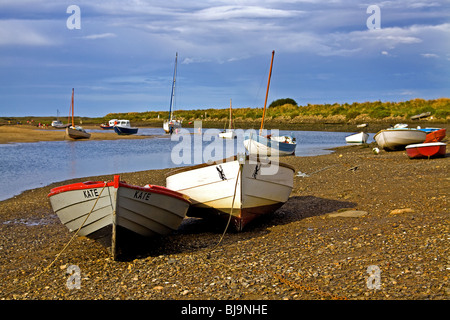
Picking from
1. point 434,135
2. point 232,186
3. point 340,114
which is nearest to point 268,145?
point 434,135

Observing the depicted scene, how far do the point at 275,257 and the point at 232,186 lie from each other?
96.2 inches

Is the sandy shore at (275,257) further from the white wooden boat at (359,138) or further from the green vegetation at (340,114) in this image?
the green vegetation at (340,114)

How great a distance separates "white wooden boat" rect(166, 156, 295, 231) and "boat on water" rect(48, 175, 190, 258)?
1.37 metres

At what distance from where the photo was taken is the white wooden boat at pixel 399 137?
25125 mm

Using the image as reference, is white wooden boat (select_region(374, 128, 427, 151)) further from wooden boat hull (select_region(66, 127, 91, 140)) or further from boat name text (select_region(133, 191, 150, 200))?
wooden boat hull (select_region(66, 127, 91, 140))

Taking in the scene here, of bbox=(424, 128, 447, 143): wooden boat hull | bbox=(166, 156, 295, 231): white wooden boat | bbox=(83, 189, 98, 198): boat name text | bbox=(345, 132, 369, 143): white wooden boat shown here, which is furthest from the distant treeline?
bbox=(83, 189, 98, 198): boat name text

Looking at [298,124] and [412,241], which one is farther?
[298,124]

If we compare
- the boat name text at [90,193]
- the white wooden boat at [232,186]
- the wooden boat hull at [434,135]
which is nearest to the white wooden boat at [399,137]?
the wooden boat hull at [434,135]

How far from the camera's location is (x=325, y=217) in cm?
1066
